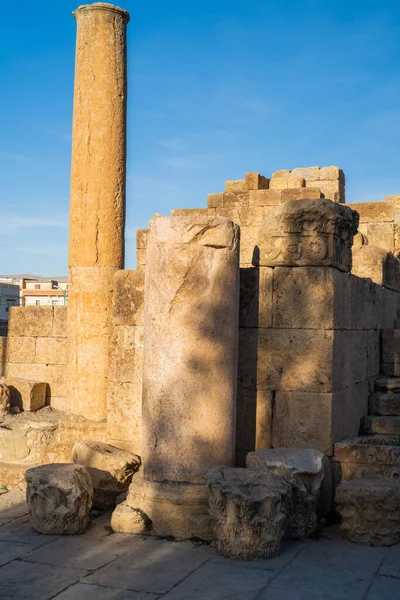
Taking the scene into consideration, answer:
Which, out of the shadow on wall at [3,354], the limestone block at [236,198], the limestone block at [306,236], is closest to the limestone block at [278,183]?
the limestone block at [236,198]

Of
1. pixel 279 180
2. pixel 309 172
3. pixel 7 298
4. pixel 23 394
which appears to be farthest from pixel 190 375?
pixel 7 298

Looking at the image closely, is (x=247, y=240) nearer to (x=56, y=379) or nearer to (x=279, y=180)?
(x=279, y=180)

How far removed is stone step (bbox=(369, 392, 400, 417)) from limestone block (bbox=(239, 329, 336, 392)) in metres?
1.28

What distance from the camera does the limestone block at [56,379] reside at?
1129 centimetres

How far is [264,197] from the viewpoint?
12344mm

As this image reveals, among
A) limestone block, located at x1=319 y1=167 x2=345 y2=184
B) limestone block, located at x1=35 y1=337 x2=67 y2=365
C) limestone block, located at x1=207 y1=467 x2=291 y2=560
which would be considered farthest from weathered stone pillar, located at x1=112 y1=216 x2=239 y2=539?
limestone block, located at x1=319 y1=167 x2=345 y2=184

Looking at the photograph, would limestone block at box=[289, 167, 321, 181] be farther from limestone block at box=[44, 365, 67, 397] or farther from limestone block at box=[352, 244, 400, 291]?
limestone block at box=[44, 365, 67, 397]

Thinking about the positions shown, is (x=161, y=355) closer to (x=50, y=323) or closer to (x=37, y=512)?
(x=37, y=512)

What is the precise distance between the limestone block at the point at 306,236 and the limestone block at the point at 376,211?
4.99 metres

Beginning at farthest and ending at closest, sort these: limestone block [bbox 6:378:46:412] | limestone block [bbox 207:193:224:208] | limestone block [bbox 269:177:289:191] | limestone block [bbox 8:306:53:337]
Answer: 1. limestone block [bbox 269:177:289:191]
2. limestone block [bbox 207:193:224:208]
3. limestone block [bbox 8:306:53:337]
4. limestone block [bbox 6:378:46:412]

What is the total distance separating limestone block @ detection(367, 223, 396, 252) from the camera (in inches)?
454

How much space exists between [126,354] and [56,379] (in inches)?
166

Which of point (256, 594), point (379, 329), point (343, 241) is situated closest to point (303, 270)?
point (343, 241)

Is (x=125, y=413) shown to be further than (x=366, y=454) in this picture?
→ Yes
